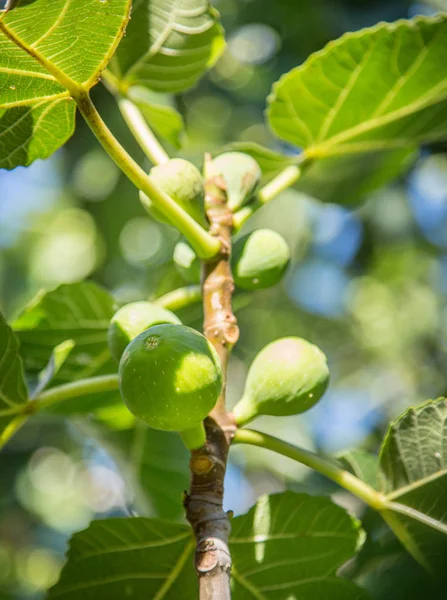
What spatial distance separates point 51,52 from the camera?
101 centimetres

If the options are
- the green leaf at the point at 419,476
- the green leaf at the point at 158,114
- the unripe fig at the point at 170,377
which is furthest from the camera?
the green leaf at the point at 158,114

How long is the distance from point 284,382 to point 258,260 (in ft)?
0.78

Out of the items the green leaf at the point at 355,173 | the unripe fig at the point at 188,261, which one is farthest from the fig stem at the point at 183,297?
the green leaf at the point at 355,173

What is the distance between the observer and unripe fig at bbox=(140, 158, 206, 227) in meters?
1.17

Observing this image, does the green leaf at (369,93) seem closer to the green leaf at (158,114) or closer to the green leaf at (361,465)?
the green leaf at (158,114)

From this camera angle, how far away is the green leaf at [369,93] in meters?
1.36

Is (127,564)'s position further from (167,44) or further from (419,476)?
(167,44)

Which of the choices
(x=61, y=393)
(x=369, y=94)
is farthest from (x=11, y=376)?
(x=369, y=94)

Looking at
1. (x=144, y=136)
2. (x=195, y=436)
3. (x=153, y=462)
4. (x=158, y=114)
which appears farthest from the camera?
(x=153, y=462)

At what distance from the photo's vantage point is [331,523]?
1261 mm

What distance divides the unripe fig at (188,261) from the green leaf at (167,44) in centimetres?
42

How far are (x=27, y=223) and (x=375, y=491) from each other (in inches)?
115

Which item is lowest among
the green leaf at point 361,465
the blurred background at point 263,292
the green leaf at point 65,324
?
the blurred background at point 263,292

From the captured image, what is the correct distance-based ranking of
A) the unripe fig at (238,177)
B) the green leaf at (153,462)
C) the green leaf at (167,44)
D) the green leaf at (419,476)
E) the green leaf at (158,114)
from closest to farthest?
the green leaf at (419,476) → the unripe fig at (238,177) → the green leaf at (167,44) → the green leaf at (158,114) → the green leaf at (153,462)
